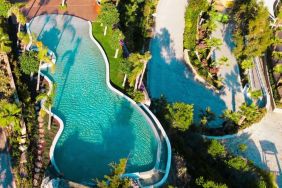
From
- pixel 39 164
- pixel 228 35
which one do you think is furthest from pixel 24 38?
pixel 228 35

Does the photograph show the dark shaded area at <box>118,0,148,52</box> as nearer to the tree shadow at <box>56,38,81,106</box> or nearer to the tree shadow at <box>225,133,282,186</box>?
the tree shadow at <box>56,38,81,106</box>

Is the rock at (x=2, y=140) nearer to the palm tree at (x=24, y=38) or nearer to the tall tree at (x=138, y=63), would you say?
the palm tree at (x=24, y=38)

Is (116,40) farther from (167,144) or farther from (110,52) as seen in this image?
(167,144)

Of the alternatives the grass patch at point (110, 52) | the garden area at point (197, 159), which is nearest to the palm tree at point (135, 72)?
the grass patch at point (110, 52)

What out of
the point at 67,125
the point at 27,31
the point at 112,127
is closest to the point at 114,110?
the point at 112,127

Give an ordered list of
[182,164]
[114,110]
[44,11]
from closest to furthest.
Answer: [182,164] → [114,110] → [44,11]

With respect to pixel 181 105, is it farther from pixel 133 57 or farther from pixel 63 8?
pixel 63 8

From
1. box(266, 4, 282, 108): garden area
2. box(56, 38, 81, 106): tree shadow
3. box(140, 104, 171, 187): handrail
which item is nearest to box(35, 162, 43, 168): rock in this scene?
box(56, 38, 81, 106): tree shadow
